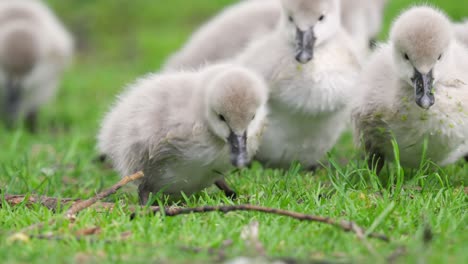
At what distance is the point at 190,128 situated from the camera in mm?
4559

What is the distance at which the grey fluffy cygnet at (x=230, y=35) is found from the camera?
732 cm

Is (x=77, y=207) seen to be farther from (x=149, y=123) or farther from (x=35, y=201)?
(x=149, y=123)

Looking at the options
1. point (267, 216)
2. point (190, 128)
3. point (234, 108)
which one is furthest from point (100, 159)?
point (267, 216)

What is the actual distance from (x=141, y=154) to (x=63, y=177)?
1.57 m

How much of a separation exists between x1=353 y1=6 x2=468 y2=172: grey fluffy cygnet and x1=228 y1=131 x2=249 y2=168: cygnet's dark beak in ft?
3.19

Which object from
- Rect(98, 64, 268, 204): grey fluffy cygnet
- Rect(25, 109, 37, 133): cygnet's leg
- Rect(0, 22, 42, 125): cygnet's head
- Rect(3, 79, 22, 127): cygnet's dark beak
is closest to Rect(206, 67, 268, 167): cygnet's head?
Rect(98, 64, 268, 204): grey fluffy cygnet

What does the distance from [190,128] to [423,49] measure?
1.41m

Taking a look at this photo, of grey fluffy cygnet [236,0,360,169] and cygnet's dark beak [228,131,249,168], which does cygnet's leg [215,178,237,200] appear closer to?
cygnet's dark beak [228,131,249,168]

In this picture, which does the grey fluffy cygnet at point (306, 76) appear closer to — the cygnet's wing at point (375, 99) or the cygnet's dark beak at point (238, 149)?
the cygnet's wing at point (375, 99)

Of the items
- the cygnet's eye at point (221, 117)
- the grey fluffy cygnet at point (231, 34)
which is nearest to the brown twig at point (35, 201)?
the cygnet's eye at point (221, 117)

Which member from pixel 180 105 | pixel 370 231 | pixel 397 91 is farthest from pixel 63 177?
pixel 370 231

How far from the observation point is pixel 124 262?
10.7 ft

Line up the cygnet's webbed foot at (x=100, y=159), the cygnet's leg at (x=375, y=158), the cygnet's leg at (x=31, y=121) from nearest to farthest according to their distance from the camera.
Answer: the cygnet's leg at (x=375, y=158), the cygnet's webbed foot at (x=100, y=159), the cygnet's leg at (x=31, y=121)

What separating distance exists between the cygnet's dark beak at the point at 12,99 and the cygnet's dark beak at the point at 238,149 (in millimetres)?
5600
